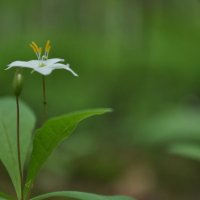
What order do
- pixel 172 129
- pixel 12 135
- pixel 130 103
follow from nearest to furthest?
pixel 12 135
pixel 172 129
pixel 130 103

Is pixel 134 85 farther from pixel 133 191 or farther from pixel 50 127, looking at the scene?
pixel 50 127

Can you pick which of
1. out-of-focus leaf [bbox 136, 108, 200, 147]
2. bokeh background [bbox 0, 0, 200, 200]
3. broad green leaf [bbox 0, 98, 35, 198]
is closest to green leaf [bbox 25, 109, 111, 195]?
broad green leaf [bbox 0, 98, 35, 198]

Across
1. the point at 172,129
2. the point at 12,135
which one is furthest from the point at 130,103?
the point at 12,135

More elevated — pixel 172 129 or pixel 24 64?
pixel 24 64

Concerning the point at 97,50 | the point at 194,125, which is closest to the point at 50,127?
the point at 194,125

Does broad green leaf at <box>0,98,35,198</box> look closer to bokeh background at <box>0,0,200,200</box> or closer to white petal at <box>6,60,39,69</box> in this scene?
white petal at <box>6,60,39,69</box>

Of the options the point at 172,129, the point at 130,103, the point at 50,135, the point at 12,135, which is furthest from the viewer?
the point at 130,103

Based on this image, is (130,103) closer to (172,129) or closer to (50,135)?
(172,129)
